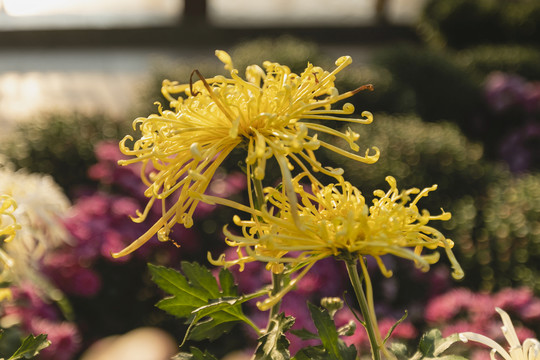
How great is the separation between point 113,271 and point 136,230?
0.16 meters

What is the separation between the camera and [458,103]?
13.0 ft

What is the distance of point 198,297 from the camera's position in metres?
0.64

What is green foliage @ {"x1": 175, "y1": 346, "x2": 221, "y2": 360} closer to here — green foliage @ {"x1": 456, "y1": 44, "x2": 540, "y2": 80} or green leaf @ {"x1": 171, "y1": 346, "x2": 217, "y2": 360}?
green leaf @ {"x1": 171, "y1": 346, "x2": 217, "y2": 360}

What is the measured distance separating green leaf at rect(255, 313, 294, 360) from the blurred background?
0.29m

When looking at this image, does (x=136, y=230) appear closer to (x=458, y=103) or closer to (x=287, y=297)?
(x=287, y=297)

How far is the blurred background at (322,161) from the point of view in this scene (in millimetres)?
1776

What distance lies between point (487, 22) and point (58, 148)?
471 cm

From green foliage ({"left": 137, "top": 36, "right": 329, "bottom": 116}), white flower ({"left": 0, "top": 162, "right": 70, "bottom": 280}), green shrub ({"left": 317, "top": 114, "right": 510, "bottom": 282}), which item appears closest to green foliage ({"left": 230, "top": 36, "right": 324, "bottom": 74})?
green foliage ({"left": 137, "top": 36, "right": 329, "bottom": 116})

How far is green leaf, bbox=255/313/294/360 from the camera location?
1.78 ft

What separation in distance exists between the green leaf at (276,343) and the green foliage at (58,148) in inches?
88.5

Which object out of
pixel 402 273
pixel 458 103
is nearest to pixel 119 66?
pixel 458 103

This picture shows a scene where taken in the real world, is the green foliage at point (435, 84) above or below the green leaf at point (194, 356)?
below

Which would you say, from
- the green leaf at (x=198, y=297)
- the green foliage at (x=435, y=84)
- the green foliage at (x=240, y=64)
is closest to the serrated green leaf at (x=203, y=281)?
the green leaf at (x=198, y=297)

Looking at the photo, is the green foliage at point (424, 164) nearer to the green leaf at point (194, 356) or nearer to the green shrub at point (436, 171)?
the green shrub at point (436, 171)
